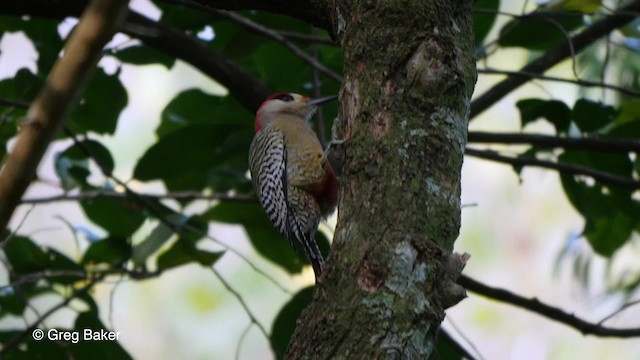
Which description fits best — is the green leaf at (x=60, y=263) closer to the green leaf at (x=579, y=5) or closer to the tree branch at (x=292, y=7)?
the tree branch at (x=292, y=7)

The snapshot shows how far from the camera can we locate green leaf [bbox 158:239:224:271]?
13.4 feet

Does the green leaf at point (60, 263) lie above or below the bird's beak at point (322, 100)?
below

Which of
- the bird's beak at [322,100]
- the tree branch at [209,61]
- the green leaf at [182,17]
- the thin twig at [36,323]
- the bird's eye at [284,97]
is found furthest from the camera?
the bird's eye at [284,97]

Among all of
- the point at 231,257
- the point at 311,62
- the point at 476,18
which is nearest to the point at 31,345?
the point at 311,62

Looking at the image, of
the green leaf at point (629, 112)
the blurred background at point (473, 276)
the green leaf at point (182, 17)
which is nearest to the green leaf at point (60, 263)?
the green leaf at point (182, 17)

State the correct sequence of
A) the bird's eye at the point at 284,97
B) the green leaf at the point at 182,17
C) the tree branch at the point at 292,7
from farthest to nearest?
1. the bird's eye at the point at 284,97
2. the green leaf at the point at 182,17
3. the tree branch at the point at 292,7

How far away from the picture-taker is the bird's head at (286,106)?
4273mm

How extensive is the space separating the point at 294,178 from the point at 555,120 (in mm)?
1265

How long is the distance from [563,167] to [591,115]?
0.76ft

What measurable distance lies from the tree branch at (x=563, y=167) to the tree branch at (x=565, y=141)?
75 millimetres

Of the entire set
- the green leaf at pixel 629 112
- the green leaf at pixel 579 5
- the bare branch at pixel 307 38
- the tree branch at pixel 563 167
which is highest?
the green leaf at pixel 579 5

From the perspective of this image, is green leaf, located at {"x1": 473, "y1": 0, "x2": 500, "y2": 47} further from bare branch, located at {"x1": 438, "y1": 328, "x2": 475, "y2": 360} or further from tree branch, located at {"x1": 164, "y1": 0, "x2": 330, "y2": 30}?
tree branch, located at {"x1": 164, "y1": 0, "x2": 330, "y2": 30}

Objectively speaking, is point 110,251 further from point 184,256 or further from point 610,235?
point 610,235

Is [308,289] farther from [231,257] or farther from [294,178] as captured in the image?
[231,257]
